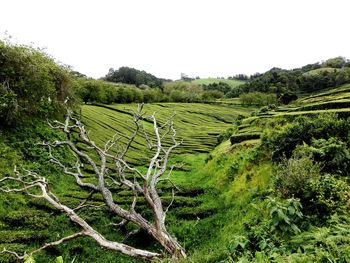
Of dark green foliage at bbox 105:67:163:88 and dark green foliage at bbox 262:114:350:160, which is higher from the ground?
dark green foliage at bbox 105:67:163:88

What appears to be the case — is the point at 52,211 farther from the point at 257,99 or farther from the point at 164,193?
the point at 257,99

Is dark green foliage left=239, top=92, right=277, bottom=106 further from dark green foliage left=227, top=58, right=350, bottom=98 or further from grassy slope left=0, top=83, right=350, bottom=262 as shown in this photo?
grassy slope left=0, top=83, right=350, bottom=262

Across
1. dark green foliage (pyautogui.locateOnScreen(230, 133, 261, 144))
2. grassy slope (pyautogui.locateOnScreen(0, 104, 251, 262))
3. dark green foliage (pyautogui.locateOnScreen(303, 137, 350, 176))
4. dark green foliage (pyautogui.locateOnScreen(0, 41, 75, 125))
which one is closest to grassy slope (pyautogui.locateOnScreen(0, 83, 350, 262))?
grassy slope (pyautogui.locateOnScreen(0, 104, 251, 262))

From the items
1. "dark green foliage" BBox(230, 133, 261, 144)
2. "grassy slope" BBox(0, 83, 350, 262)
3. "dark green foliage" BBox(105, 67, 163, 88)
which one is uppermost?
"dark green foliage" BBox(105, 67, 163, 88)

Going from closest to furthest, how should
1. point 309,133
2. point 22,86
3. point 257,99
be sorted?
point 309,133 → point 22,86 → point 257,99

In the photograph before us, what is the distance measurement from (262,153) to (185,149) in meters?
20.5

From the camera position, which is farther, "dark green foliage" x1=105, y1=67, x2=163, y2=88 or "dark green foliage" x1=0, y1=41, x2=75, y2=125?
"dark green foliage" x1=105, y1=67, x2=163, y2=88

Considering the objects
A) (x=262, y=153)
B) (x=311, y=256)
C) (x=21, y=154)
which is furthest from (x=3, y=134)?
(x=311, y=256)

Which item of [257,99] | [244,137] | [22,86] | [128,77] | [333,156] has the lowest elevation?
[257,99]

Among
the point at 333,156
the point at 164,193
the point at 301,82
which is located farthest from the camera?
the point at 301,82

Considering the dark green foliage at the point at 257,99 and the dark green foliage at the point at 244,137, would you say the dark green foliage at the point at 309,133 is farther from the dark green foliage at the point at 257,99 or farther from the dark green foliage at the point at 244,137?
the dark green foliage at the point at 257,99

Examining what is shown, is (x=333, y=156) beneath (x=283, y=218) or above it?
above

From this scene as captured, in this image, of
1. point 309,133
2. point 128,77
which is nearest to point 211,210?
point 309,133

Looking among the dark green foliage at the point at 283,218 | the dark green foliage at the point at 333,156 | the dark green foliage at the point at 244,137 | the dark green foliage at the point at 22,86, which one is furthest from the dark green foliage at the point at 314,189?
the dark green foliage at the point at 22,86
